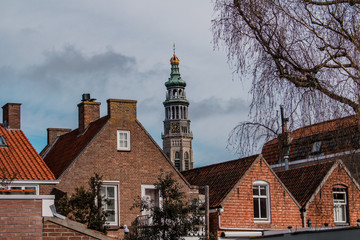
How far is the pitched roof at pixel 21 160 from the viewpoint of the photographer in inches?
1169

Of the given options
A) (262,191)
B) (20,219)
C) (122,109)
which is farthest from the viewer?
(262,191)

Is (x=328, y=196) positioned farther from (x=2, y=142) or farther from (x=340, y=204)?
→ (x=2, y=142)

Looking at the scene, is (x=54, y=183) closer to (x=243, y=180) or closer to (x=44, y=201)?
(x=243, y=180)

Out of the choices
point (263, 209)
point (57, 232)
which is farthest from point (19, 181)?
point (57, 232)

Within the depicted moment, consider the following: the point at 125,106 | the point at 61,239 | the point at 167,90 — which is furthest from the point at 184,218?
the point at 167,90

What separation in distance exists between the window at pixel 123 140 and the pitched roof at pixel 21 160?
3.66m

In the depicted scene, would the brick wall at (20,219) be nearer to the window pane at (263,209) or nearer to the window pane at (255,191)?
the window pane at (255,191)

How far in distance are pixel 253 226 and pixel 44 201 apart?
18.9m

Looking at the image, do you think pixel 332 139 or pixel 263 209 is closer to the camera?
pixel 332 139

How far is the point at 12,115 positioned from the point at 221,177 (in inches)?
428

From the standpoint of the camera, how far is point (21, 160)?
30.8m

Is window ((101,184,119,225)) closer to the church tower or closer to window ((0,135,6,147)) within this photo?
window ((0,135,6,147))

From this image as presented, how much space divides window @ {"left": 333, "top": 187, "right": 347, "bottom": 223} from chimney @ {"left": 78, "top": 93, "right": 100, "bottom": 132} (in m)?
12.9

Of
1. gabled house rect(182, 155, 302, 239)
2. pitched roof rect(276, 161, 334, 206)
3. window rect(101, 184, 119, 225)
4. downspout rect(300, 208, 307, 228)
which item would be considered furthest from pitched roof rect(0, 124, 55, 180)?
pitched roof rect(276, 161, 334, 206)
